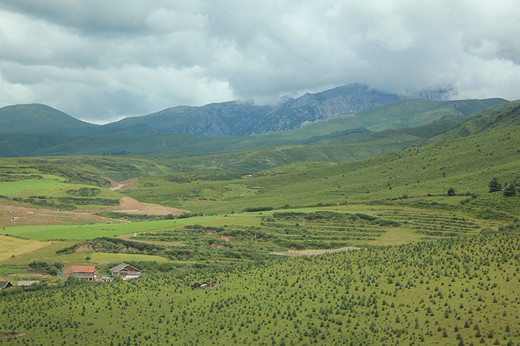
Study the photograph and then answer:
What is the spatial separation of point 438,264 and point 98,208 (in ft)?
425

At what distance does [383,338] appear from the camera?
39.3m

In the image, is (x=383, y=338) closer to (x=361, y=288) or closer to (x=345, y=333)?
(x=345, y=333)

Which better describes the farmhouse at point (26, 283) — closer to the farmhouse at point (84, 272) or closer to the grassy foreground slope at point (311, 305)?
the grassy foreground slope at point (311, 305)

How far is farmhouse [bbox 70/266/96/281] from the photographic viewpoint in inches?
2832

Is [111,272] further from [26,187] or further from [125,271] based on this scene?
[26,187]

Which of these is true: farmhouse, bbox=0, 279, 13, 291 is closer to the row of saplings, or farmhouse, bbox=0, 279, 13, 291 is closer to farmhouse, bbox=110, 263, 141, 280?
farmhouse, bbox=110, 263, 141, 280

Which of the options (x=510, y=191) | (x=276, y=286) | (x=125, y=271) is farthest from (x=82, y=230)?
(x=510, y=191)

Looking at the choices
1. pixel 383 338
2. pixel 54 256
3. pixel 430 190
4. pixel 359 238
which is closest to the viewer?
pixel 383 338

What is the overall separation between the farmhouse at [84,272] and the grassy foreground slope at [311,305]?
7371 mm

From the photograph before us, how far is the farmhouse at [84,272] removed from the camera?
7194cm

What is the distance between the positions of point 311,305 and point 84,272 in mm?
38464

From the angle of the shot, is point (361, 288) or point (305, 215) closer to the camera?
point (361, 288)

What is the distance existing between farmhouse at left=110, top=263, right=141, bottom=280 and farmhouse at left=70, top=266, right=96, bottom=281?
2.74 meters

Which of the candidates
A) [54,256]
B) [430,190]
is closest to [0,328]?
[54,256]
